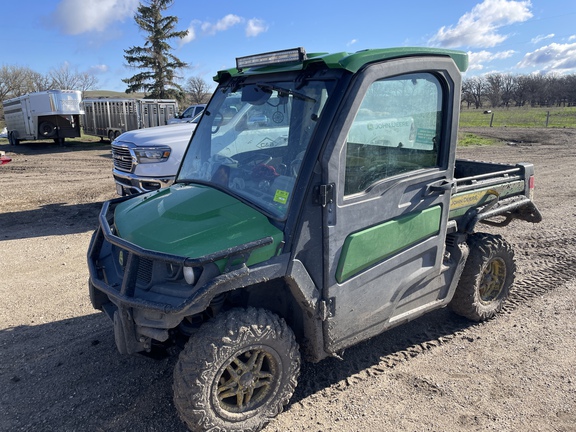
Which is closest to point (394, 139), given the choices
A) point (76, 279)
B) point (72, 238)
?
point (76, 279)

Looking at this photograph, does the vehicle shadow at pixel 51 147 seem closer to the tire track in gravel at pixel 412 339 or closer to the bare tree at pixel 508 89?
the tire track in gravel at pixel 412 339

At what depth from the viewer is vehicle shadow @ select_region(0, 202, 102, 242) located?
7512mm

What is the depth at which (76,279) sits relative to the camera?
17.8 feet

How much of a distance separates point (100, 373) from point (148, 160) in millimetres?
5167

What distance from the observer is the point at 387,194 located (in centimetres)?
309

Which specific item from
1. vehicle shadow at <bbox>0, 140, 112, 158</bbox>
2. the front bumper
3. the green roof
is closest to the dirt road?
the front bumper

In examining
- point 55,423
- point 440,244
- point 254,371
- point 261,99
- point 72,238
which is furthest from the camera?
point 72,238

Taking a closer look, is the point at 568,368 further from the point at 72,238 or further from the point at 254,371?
the point at 72,238

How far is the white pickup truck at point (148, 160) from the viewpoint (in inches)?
315

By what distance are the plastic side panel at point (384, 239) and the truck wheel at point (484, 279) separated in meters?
0.86

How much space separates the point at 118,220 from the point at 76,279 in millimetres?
2530

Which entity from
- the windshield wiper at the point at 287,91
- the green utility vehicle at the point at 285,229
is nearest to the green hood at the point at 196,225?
the green utility vehicle at the point at 285,229

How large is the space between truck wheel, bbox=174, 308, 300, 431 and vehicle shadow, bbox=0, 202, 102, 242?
223 inches

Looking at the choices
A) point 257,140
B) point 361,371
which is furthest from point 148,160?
point 361,371
